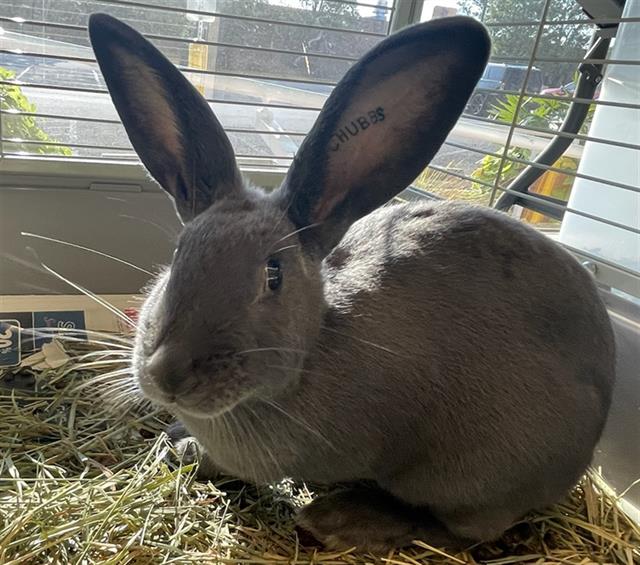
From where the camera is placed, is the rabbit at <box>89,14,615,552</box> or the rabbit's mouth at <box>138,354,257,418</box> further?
the rabbit at <box>89,14,615,552</box>

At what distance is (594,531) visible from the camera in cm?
169

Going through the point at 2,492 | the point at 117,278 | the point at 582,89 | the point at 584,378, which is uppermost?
the point at 582,89

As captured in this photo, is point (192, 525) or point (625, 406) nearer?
point (192, 525)

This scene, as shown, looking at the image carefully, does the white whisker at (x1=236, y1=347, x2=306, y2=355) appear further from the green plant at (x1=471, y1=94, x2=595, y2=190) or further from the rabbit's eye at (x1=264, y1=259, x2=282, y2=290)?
the green plant at (x1=471, y1=94, x2=595, y2=190)

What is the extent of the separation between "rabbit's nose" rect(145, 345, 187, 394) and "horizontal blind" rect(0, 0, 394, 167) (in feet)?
3.97

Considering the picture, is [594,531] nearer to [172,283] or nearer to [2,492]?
[172,283]

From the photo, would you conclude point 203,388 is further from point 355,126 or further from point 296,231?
point 355,126

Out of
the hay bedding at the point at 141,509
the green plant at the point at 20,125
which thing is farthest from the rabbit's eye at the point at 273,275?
the green plant at the point at 20,125

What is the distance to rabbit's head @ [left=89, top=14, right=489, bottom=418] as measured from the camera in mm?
1190

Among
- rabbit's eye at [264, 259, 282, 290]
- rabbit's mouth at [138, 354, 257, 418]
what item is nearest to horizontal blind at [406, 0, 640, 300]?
rabbit's eye at [264, 259, 282, 290]

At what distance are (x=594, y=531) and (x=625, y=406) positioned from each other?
362 mm

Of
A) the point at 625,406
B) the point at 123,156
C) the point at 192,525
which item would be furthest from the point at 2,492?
the point at 625,406

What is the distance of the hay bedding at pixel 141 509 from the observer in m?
1.45

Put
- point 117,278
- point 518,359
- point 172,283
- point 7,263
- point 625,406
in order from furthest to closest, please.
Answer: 1. point 117,278
2. point 7,263
3. point 625,406
4. point 518,359
5. point 172,283
